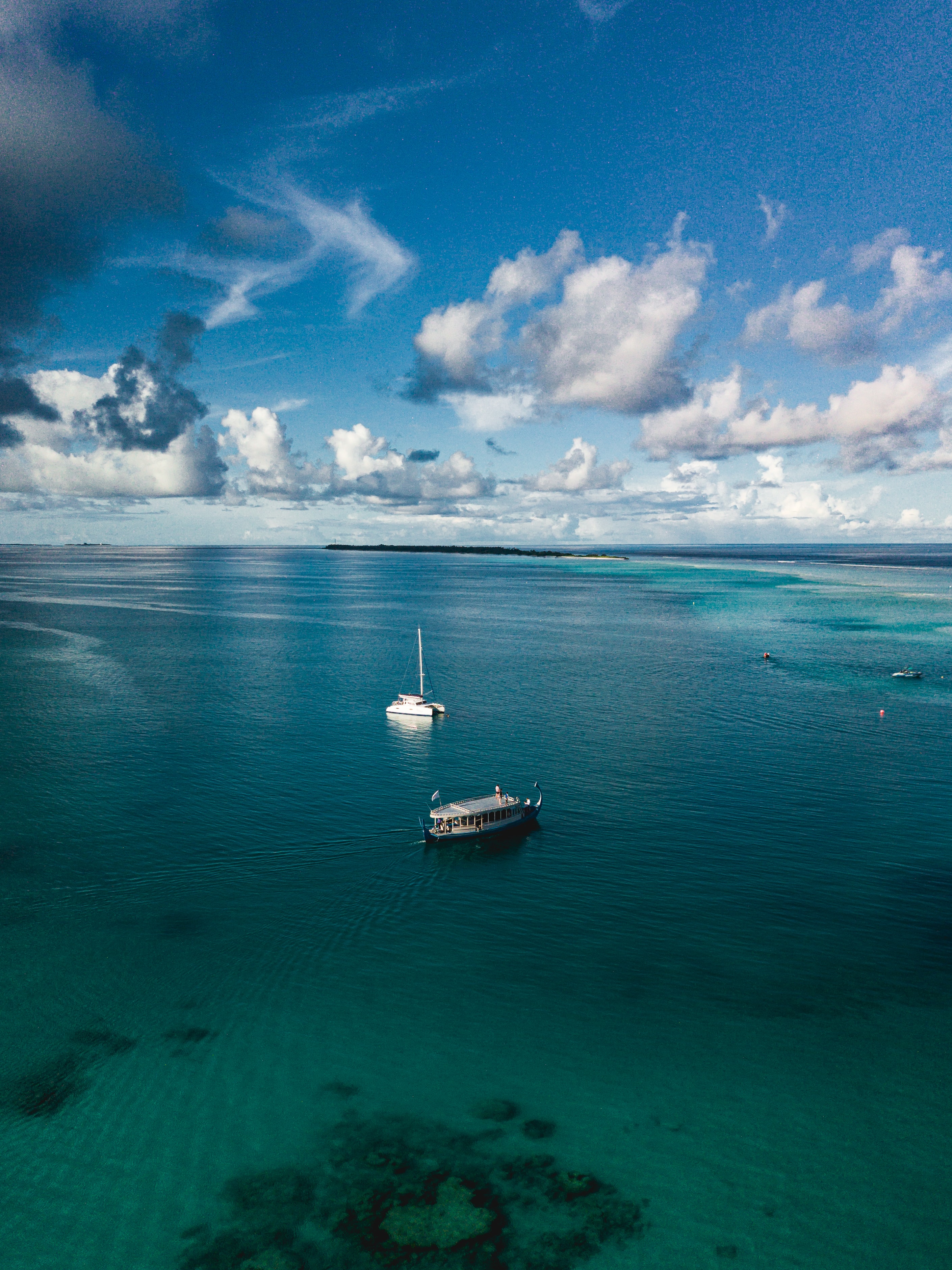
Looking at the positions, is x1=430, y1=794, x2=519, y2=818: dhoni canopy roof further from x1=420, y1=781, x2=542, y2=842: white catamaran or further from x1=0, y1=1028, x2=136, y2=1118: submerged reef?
x1=0, y1=1028, x2=136, y2=1118: submerged reef

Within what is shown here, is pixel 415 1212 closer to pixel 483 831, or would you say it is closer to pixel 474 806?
pixel 483 831

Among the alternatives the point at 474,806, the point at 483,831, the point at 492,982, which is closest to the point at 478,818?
the point at 483,831

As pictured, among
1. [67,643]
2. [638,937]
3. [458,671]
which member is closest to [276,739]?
[458,671]

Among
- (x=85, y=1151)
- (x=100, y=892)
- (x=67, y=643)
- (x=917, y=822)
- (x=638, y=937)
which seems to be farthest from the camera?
(x=67, y=643)

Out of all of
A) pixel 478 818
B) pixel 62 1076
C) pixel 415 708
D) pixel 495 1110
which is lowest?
pixel 495 1110

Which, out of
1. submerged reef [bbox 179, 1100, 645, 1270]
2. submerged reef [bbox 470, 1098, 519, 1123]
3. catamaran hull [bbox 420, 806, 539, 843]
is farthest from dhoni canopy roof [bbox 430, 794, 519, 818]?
submerged reef [bbox 179, 1100, 645, 1270]

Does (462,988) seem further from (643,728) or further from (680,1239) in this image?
(643,728)

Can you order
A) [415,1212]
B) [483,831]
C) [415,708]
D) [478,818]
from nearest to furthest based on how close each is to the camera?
[415,1212], [483,831], [478,818], [415,708]
